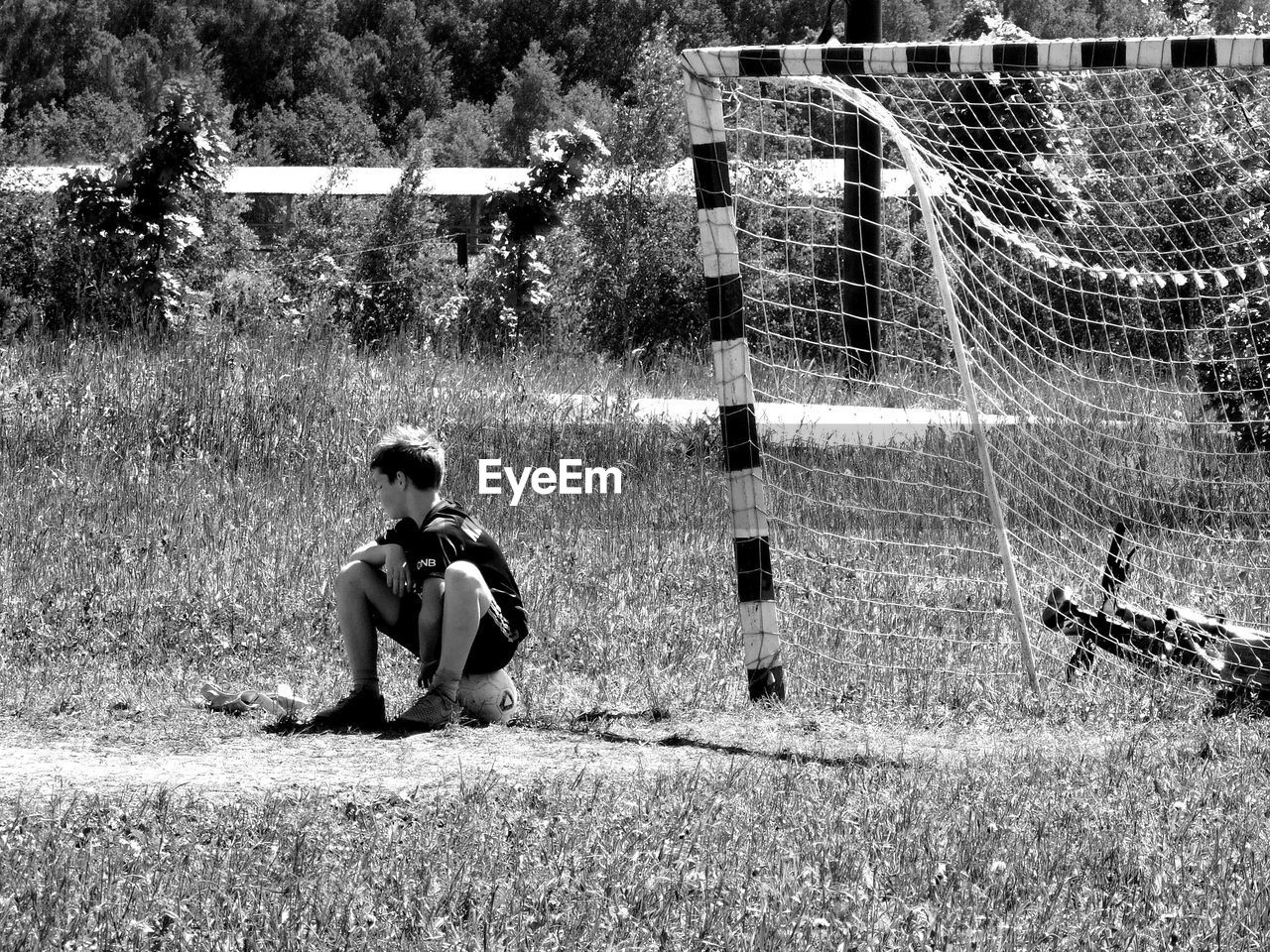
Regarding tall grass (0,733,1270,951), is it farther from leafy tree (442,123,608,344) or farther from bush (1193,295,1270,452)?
leafy tree (442,123,608,344)

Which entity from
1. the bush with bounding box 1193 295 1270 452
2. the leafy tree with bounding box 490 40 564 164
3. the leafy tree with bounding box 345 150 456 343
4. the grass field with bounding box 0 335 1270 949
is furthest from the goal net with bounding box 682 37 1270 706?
the leafy tree with bounding box 490 40 564 164

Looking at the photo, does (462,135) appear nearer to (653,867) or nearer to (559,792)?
(559,792)

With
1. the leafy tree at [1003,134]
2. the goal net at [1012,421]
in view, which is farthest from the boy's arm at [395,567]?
the leafy tree at [1003,134]

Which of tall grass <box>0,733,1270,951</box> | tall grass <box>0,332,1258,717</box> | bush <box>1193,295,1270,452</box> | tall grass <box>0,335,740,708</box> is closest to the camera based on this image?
tall grass <box>0,733,1270,951</box>

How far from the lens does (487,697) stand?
561 cm

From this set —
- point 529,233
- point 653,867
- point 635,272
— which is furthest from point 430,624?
point 635,272

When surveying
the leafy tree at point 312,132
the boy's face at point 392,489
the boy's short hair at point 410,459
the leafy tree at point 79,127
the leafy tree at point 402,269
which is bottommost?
the leafy tree at point 312,132

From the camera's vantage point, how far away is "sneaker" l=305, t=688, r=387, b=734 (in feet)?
18.1

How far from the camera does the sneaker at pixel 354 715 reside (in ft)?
18.1

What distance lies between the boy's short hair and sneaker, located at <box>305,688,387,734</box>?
2.59 ft

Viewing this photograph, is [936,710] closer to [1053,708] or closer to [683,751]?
[1053,708]

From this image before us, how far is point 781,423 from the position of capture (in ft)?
38.4

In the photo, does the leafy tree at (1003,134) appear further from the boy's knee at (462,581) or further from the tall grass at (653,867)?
the tall grass at (653,867)

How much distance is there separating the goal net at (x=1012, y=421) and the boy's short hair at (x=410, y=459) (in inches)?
51.7
